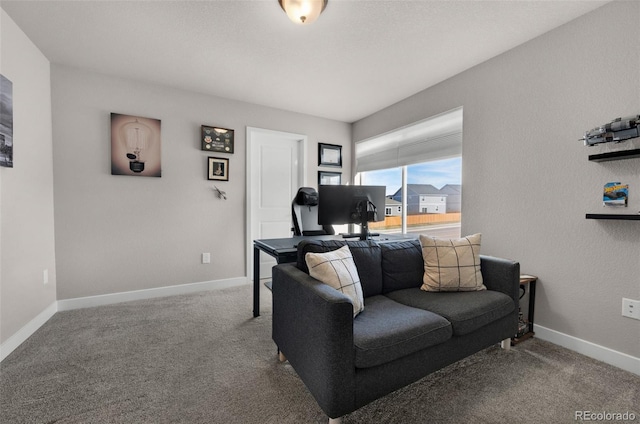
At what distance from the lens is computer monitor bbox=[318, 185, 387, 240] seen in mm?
2350

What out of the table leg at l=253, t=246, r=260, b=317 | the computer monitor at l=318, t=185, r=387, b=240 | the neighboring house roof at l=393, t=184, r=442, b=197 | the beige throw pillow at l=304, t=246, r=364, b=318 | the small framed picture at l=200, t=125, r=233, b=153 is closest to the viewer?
the beige throw pillow at l=304, t=246, r=364, b=318

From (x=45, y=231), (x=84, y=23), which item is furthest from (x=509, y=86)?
(x=45, y=231)

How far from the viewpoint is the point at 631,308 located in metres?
1.79

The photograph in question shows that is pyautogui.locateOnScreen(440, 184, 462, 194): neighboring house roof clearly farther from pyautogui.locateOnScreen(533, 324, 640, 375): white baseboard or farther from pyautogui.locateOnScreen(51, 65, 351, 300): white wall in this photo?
pyautogui.locateOnScreen(51, 65, 351, 300): white wall

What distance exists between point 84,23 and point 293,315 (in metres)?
2.65

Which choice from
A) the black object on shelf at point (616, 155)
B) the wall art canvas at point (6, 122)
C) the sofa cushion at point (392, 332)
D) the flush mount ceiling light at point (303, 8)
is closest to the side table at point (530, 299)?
the black object on shelf at point (616, 155)

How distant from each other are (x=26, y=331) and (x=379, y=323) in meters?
2.75

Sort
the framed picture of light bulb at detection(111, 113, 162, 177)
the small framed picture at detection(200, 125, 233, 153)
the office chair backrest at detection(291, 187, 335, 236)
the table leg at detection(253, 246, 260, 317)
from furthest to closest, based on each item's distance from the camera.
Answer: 1. the small framed picture at detection(200, 125, 233, 153)
2. the office chair backrest at detection(291, 187, 335, 236)
3. the framed picture of light bulb at detection(111, 113, 162, 177)
4. the table leg at detection(253, 246, 260, 317)

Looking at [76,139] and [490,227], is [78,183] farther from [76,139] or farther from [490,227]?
[490,227]

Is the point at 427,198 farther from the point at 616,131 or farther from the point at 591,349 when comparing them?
the point at 591,349

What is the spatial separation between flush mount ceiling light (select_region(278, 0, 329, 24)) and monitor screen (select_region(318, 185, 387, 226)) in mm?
1189

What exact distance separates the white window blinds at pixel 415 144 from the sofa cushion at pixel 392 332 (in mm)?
2023

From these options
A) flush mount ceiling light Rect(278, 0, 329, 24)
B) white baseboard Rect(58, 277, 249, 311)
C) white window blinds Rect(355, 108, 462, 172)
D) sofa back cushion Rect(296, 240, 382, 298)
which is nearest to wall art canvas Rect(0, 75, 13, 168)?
white baseboard Rect(58, 277, 249, 311)

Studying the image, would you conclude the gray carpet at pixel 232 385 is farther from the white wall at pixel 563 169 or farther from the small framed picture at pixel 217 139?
the small framed picture at pixel 217 139
